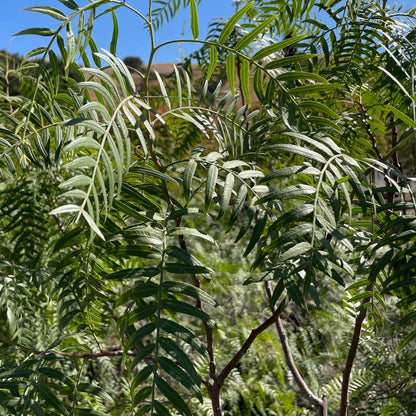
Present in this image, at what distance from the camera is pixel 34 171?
3.71ft

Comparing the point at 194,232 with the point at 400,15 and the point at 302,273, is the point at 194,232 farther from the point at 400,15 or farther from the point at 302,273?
the point at 400,15

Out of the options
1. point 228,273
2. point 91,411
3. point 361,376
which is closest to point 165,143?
point 228,273

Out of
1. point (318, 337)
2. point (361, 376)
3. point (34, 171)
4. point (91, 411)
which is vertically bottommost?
point (91, 411)

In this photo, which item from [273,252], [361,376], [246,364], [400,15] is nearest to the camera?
[273,252]

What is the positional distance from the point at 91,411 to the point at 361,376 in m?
0.98

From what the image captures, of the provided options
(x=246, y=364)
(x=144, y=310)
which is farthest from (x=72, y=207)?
(x=246, y=364)

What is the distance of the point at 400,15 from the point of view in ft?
2.76

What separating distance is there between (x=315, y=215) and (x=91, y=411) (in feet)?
0.97

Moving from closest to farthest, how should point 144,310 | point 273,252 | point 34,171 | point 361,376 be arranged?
point 144,310
point 273,252
point 34,171
point 361,376

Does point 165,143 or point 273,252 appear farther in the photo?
point 165,143

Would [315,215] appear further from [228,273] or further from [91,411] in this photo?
[228,273]

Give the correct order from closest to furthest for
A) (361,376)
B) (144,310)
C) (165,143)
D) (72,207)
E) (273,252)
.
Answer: (72,207)
(144,310)
(273,252)
(361,376)
(165,143)

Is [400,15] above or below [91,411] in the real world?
A: above

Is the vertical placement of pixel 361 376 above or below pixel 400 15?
below
